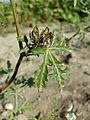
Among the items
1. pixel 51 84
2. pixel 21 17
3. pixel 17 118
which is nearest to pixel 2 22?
pixel 17 118

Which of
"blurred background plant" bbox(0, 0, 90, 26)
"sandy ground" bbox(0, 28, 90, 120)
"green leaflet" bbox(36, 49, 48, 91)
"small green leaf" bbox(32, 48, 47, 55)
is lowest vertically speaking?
"sandy ground" bbox(0, 28, 90, 120)

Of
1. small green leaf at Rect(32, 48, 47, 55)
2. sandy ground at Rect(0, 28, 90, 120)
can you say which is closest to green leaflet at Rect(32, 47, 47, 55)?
small green leaf at Rect(32, 48, 47, 55)

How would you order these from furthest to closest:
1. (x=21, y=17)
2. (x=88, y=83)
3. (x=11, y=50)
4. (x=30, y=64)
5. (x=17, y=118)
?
(x=21, y=17) → (x=11, y=50) → (x=30, y=64) → (x=88, y=83) → (x=17, y=118)

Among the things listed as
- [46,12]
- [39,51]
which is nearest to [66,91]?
[39,51]

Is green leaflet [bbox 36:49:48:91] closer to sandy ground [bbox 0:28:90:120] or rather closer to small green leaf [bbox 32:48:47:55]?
small green leaf [bbox 32:48:47:55]

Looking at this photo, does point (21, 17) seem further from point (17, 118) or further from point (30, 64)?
point (17, 118)

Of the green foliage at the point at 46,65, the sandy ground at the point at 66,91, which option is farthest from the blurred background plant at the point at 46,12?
the green foliage at the point at 46,65

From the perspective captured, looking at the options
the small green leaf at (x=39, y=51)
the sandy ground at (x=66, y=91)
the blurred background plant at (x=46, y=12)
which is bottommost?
the sandy ground at (x=66, y=91)

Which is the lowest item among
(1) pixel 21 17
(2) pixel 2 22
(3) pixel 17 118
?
(3) pixel 17 118

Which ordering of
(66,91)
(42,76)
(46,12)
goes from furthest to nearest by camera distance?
(46,12)
(66,91)
(42,76)

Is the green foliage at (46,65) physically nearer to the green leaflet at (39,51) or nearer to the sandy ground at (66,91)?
the green leaflet at (39,51)

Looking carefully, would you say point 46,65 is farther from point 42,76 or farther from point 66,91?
point 66,91
